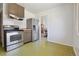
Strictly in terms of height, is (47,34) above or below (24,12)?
below

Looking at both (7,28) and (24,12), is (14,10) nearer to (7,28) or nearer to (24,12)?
(24,12)

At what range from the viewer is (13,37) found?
7.66 ft

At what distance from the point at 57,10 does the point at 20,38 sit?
1122 millimetres

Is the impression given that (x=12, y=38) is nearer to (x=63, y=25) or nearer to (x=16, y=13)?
(x=16, y=13)

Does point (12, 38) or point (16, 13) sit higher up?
point (16, 13)

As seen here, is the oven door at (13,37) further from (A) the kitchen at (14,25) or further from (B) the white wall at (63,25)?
(B) the white wall at (63,25)

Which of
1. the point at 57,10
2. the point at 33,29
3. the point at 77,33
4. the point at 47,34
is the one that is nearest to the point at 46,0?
the point at 57,10

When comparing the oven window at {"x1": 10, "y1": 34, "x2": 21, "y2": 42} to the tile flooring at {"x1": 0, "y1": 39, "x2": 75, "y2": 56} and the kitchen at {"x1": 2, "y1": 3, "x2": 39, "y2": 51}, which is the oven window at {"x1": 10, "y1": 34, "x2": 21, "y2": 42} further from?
the tile flooring at {"x1": 0, "y1": 39, "x2": 75, "y2": 56}

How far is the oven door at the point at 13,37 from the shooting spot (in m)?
2.29

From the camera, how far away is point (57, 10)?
2.33m

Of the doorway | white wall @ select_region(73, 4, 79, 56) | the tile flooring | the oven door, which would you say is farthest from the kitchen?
white wall @ select_region(73, 4, 79, 56)

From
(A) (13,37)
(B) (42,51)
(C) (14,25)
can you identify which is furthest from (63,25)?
(A) (13,37)

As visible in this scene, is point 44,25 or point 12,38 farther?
point 44,25

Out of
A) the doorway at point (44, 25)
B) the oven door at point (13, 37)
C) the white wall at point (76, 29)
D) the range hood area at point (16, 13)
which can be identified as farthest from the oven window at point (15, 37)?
the white wall at point (76, 29)
